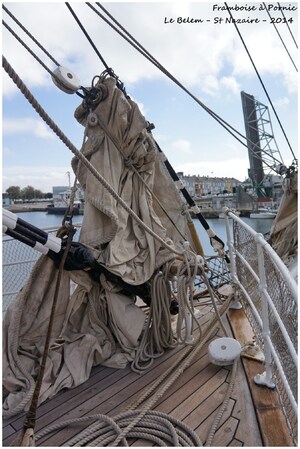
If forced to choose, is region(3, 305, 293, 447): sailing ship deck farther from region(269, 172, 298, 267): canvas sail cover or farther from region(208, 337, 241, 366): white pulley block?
region(269, 172, 298, 267): canvas sail cover

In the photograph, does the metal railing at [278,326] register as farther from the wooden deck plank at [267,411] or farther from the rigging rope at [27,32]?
the rigging rope at [27,32]

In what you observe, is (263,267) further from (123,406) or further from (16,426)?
(16,426)

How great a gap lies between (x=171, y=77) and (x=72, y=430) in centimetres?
251

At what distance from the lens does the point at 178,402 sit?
1.52 meters

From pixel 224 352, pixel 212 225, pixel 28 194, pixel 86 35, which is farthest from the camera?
pixel 28 194

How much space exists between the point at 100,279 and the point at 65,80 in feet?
4.18

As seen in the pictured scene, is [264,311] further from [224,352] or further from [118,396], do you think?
[118,396]

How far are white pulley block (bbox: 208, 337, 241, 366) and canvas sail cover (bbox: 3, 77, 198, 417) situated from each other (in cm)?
51

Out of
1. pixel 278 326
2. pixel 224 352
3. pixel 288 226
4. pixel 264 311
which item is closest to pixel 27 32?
pixel 264 311

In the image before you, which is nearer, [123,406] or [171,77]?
[123,406]

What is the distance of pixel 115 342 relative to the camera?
2053 mm

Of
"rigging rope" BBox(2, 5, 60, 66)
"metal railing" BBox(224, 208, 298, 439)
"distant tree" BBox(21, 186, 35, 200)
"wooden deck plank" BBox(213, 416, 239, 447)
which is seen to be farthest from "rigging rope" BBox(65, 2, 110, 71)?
"distant tree" BBox(21, 186, 35, 200)

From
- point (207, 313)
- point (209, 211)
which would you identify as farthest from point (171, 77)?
point (209, 211)

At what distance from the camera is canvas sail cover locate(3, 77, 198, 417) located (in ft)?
5.86
